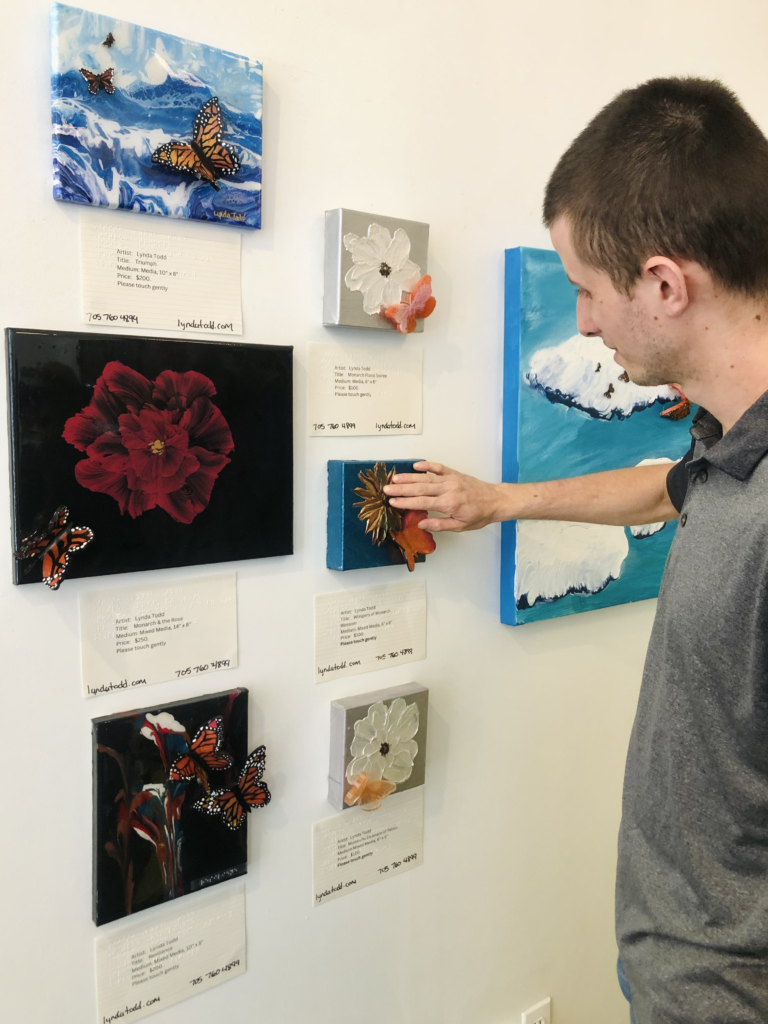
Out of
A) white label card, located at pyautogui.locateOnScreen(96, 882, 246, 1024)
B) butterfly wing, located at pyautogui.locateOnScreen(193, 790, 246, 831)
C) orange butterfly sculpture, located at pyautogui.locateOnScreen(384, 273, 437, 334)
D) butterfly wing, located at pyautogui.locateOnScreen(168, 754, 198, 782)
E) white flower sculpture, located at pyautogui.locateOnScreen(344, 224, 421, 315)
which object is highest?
white flower sculpture, located at pyautogui.locateOnScreen(344, 224, 421, 315)

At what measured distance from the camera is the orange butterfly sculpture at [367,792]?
1.05 metres

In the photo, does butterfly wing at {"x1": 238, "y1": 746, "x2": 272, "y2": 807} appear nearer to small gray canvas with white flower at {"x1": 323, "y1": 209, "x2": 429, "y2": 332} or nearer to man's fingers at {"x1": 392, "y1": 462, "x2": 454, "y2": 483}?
man's fingers at {"x1": 392, "y1": 462, "x2": 454, "y2": 483}

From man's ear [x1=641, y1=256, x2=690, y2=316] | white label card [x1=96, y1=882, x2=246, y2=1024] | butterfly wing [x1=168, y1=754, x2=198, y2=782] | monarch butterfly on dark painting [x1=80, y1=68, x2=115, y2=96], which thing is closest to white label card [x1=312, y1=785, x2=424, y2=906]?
white label card [x1=96, y1=882, x2=246, y2=1024]

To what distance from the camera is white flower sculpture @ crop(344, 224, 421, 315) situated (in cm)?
98

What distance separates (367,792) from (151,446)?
0.56 metres

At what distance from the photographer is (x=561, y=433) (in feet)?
4.05

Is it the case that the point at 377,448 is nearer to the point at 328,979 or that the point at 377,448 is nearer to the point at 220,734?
the point at 220,734

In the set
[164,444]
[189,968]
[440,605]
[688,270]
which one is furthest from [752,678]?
[189,968]

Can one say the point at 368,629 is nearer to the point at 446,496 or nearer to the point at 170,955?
the point at 446,496

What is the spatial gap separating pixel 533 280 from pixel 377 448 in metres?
0.37

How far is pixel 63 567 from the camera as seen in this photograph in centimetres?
81

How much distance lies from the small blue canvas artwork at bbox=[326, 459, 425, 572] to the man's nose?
0.98 ft

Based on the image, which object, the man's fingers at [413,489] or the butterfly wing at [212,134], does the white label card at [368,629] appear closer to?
the man's fingers at [413,489]

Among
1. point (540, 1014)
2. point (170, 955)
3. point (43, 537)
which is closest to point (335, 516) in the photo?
point (43, 537)
